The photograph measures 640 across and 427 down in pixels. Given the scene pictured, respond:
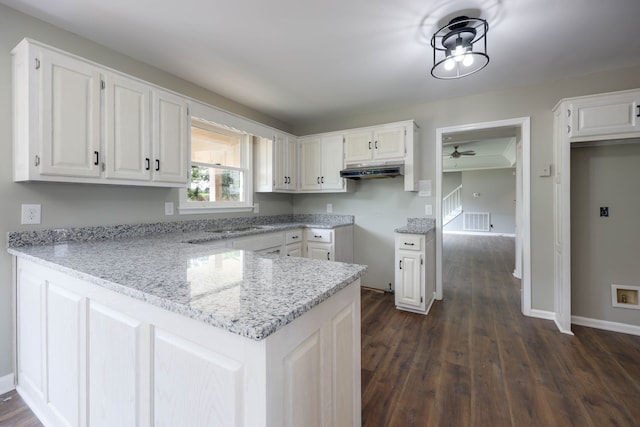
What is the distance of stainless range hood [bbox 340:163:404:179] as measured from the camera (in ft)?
10.1

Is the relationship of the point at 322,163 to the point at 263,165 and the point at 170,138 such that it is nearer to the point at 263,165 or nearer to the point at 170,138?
the point at 263,165

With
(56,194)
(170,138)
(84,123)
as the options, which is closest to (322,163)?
(170,138)

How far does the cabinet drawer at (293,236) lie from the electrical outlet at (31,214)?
2.05 meters

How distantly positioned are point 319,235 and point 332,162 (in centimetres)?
102

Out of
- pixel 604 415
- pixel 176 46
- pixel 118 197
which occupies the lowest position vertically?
pixel 604 415

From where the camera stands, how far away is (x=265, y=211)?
3.80 m

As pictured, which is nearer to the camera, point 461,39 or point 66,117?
point 66,117

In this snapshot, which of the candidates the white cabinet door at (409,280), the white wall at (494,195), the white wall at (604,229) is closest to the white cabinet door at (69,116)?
the white cabinet door at (409,280)

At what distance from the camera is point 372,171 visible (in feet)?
10.4

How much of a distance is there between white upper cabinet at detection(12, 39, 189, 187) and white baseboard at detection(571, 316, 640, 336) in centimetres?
406

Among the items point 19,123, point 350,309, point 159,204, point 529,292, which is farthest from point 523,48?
point 19,123

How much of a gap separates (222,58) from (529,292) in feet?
12.4

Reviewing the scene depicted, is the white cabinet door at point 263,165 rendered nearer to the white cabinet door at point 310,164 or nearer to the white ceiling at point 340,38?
the white cabinet door at point 310,164

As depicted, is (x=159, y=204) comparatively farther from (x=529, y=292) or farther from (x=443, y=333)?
(x=529, y=292)
